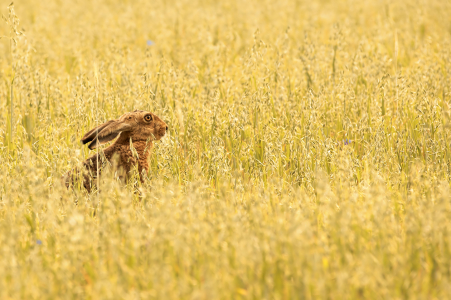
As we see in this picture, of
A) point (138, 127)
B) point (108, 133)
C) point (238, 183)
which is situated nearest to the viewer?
point (238, 183)

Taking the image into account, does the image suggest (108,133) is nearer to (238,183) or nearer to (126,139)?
(126,139)

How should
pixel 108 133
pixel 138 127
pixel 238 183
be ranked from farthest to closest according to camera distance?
pixel 138 127
pixel 108 133
pixel 238 183

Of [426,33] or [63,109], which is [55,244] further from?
[426,33]

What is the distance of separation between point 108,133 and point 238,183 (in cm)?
110

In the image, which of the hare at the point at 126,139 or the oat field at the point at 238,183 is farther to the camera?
the hare at the point at 126,139

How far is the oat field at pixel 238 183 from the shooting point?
8.09ft

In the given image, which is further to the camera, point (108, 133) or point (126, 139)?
point (126, 139)

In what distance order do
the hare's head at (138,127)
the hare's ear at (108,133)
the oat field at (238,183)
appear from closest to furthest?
the oat field at (238,183) < the hare's ear at (108,133) < the hare's head at (138,127)

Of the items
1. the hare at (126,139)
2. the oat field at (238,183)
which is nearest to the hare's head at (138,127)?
the hare at (126,139)

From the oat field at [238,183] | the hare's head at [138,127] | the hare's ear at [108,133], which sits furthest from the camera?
the hare's head at [138,127]

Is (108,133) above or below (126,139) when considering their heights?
above

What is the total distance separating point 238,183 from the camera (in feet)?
12.1

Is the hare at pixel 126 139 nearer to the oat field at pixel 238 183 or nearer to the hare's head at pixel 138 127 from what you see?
the hare's head at pixel 138 127

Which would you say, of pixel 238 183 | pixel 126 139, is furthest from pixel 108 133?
pixel 238 183
